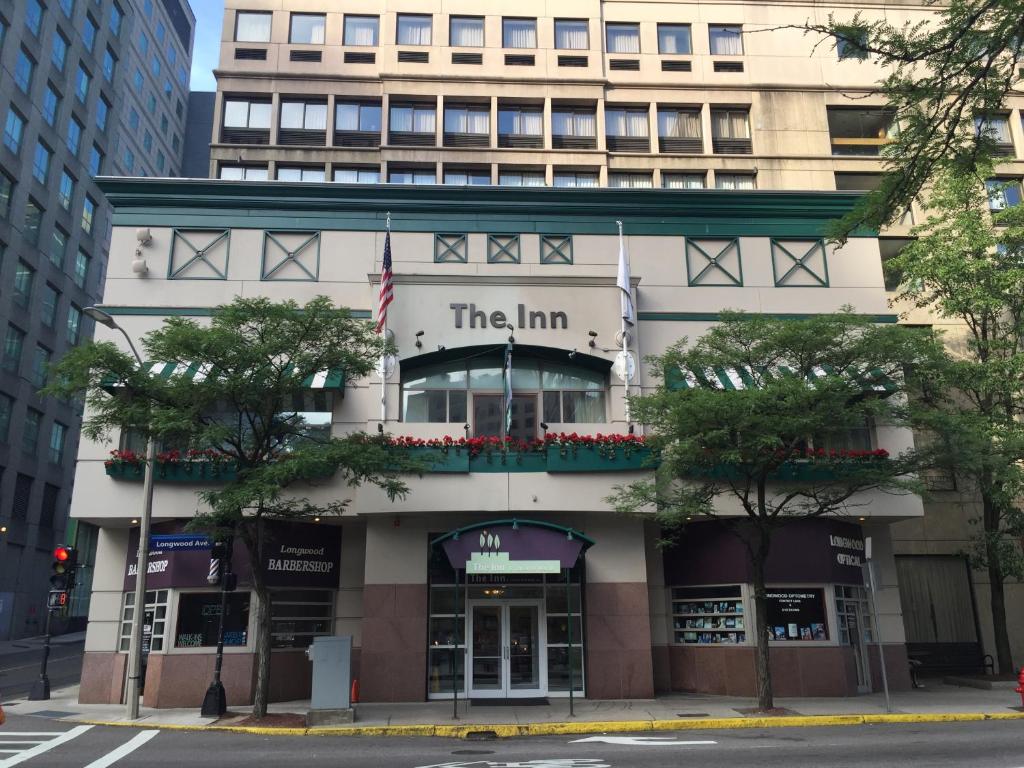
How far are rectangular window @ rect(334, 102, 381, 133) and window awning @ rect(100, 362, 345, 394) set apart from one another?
54.0ft

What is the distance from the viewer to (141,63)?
69938 mm

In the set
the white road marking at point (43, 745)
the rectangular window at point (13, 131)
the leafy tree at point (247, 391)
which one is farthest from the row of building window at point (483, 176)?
the white road marking at point (43, 745)

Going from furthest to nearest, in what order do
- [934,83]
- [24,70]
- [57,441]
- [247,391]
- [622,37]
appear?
[57,441] < [24,70] < [622,37] < [247,391] < [934,83]

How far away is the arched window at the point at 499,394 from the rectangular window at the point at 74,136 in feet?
147

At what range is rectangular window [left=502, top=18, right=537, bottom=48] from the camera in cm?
3675

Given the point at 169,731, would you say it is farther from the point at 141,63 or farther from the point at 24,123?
the point at 141,63

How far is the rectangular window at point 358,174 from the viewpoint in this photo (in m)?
34.6

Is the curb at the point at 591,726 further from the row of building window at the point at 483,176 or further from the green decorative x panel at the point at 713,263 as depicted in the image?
the row of building window at the point at 483,176

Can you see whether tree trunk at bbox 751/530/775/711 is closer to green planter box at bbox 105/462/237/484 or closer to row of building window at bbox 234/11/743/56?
green planter box at bbox 105/462/237/484

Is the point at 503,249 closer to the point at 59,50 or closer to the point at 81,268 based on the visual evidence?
the point at 81,268

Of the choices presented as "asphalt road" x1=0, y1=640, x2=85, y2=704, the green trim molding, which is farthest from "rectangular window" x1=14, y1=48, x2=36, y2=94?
"asphalt road" x1=0, y1=640, x2=85, y2=704

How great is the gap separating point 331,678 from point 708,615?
1030 centimetres

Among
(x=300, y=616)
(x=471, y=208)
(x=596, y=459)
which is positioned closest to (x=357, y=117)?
(x=471, y=208)

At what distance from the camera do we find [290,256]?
24.5 meters
